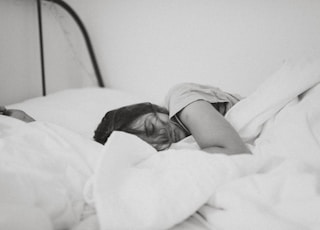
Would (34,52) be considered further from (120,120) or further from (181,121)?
(181,121)

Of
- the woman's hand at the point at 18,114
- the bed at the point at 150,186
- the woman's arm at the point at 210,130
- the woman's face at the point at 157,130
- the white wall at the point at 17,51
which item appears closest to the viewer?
the bed at the point at 150,186

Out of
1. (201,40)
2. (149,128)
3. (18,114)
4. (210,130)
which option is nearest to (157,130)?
(149,128)

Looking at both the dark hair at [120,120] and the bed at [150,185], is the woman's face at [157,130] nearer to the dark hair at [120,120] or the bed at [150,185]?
the dark hair at [120,120]

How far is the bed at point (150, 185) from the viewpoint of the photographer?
1.64ft

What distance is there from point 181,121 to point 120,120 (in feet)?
0.61

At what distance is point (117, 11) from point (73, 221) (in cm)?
139

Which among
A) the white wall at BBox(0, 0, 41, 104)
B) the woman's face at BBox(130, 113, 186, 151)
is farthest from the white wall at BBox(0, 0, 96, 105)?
the woman's face at BBox(130, 113, 186, 151)

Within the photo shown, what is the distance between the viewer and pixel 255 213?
19.7 inches

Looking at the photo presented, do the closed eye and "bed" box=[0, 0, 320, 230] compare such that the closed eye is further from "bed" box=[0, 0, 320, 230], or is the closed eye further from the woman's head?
"bed" box=[0, 0, 320, 230]

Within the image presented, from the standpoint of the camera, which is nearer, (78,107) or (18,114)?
(18,114)

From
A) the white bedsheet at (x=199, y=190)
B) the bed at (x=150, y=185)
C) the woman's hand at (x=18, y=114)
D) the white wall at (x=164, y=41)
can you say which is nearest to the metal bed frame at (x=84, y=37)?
the white wall at (x=164, y=41)

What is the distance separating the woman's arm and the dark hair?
0.41ft

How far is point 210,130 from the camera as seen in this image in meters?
0.84

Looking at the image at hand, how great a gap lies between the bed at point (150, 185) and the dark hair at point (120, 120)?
0.17m
